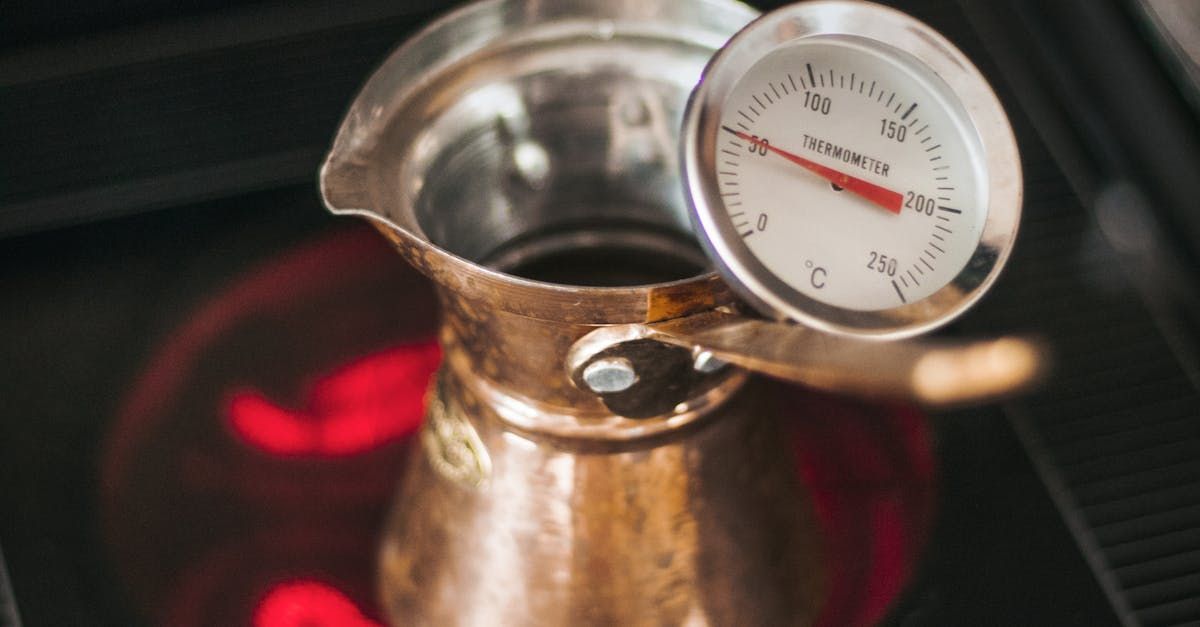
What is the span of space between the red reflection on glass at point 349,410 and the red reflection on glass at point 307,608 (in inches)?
4.7

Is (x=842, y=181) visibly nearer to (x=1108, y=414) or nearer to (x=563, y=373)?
(x=563, y=373)

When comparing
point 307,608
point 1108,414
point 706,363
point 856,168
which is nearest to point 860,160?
point 856,168

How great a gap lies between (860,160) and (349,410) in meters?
0.48

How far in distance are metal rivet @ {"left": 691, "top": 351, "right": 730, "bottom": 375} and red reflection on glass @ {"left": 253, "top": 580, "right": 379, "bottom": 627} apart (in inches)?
12.4

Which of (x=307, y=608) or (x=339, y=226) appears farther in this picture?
(x=339, y=226)

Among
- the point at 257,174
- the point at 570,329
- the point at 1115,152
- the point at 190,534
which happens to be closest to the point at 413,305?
the point at 257,174

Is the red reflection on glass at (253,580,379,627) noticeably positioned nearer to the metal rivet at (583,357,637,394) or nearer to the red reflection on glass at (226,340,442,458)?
the red reflection on glass at (226,340,442,458)

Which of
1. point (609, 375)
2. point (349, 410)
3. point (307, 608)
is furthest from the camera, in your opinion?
point (349, 410)

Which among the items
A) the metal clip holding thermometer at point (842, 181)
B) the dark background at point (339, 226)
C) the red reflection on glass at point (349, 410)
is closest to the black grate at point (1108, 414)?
the dark background at point (339, 226)

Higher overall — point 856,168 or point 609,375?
point 856,168

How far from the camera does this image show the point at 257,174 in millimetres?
908

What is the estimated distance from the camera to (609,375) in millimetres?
576

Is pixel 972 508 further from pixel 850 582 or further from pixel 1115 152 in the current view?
pixel 1115 152

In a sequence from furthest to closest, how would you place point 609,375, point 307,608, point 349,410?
point 349,410
point 307,608
point 609,375
